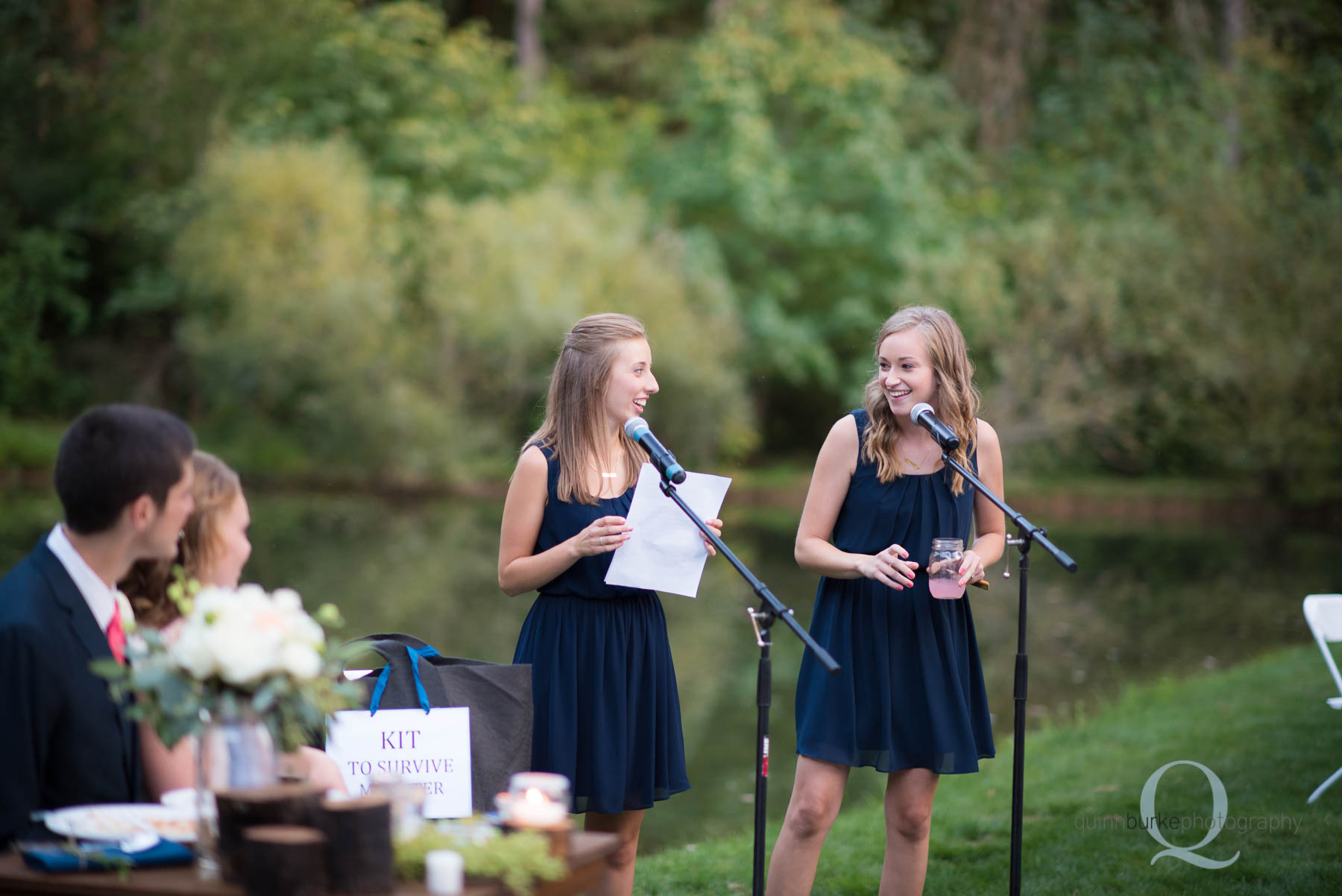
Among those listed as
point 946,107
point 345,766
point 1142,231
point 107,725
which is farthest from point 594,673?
point 946,107

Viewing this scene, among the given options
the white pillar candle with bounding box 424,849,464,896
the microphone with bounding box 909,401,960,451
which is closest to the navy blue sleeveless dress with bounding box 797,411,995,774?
the microphone with bounding box 909,401,960,451

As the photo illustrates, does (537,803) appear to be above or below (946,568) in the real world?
below

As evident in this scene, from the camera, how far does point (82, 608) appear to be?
253 cm

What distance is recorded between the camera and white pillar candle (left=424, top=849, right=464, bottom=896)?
7.20 feet

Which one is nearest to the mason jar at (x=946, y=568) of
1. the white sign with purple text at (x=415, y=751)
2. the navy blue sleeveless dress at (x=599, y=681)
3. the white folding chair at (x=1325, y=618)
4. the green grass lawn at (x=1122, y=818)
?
the navy blue sleeveless dress at (x=599, y=681)

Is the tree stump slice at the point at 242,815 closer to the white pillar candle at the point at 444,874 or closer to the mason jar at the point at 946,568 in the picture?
the white pillar candle at the point at 444,874

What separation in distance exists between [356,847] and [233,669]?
0.38 meters

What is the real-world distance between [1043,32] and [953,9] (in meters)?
2.61

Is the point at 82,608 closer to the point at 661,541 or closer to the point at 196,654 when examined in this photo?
the point at 196,654

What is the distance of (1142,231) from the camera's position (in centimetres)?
2611

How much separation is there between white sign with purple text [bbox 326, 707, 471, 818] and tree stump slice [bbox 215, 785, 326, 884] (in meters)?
1.32

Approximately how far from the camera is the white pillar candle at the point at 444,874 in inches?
86.4

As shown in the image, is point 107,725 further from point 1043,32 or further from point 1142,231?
point 1043,32

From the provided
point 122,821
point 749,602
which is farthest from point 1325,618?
point 749,602
